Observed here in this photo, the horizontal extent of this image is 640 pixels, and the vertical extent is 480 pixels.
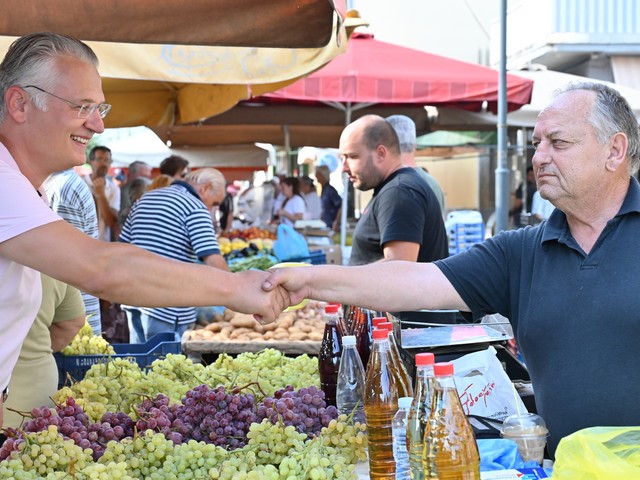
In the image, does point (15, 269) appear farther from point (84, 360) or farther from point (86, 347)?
point (86, 347)

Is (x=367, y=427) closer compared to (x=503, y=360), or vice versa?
(x=367, y=427)

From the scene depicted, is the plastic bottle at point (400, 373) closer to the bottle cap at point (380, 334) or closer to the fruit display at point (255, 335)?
the bottle cap at point (380, 334)

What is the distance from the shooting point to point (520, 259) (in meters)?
2.51

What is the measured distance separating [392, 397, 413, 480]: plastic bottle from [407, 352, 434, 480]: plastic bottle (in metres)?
0.07

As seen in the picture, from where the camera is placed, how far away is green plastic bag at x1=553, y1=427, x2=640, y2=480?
64.3 inches

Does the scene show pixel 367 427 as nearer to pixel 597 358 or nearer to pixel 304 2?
pixel 597 358

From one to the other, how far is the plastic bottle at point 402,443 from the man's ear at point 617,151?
920 millimetres

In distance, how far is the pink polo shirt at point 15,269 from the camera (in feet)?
6.82

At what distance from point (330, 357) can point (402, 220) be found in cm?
175

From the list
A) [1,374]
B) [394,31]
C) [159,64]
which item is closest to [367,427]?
[1,374]

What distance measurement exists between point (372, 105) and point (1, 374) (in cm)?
764

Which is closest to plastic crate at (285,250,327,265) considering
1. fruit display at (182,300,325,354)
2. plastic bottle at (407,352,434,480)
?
fruit display at (182,300,325,354)

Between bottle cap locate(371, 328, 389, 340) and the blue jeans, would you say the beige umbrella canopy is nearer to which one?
bottle cap locate(371, 328, 389, 340)

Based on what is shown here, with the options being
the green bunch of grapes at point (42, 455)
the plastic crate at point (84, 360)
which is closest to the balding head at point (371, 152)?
the plastic crate at point (84, 360)
